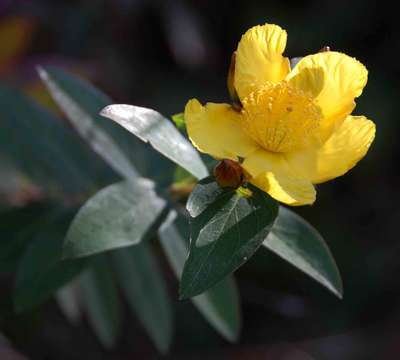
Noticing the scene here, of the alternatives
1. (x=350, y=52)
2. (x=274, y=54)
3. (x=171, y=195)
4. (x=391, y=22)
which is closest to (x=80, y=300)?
(x=171, y=195)

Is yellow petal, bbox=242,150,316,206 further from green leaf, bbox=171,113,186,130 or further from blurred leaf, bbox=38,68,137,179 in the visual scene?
blurred leaf, bbox=38,68,137,179

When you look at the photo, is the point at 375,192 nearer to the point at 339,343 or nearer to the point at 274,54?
the point at 339,343

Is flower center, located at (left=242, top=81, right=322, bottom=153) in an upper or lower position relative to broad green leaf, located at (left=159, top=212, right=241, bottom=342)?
upper

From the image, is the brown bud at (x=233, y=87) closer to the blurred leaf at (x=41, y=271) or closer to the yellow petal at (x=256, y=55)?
the yellow petal at (x=256, y=55)

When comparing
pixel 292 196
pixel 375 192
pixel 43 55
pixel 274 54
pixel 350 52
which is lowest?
pixel 375 192

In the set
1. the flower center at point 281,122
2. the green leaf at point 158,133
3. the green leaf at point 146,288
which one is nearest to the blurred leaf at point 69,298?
the green leaf at point 146,288

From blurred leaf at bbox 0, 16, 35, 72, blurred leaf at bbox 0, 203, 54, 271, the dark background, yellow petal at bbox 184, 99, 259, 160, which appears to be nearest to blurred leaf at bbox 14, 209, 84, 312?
blurred leaf at bbox 0, 203, 54, 271

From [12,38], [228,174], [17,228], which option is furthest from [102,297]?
[12,38]
